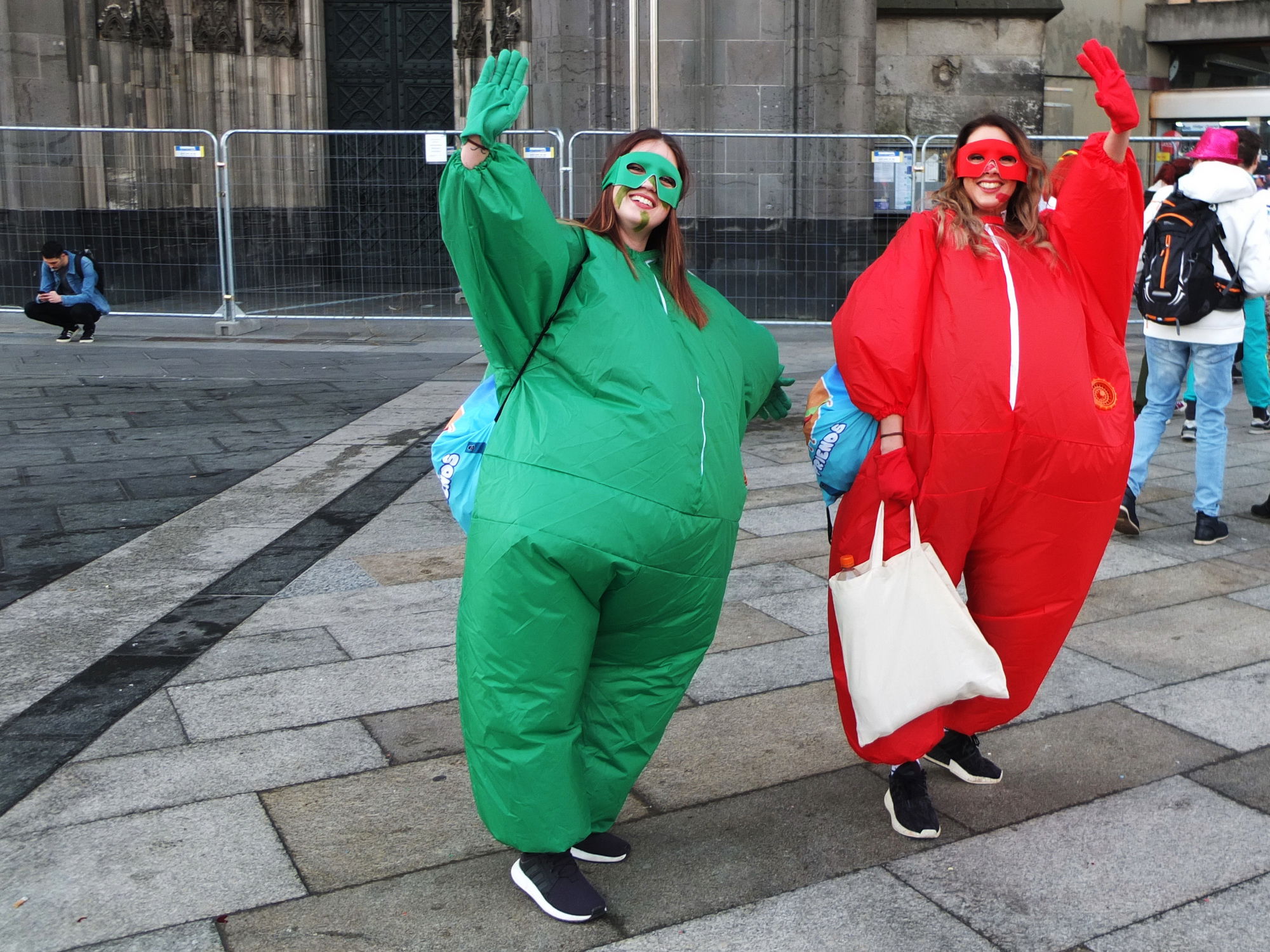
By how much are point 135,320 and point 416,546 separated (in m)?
9.49

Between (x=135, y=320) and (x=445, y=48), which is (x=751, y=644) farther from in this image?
(x=445, y=48)

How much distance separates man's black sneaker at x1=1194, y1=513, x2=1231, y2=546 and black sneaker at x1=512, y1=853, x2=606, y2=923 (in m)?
4.05

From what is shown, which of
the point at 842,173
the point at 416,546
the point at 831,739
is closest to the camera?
the point at 831,739

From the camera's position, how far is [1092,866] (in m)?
3.13

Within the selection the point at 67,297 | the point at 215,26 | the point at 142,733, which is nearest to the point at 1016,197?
the point at 142,733

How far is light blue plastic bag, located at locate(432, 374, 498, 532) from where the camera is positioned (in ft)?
9.55

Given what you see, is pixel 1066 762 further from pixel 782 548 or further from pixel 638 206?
pixel 782 548

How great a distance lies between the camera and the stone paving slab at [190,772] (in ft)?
11.1

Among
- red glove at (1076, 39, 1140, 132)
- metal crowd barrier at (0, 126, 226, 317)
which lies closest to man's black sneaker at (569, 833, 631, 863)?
red glove at (1076, 39, 1140, 132)

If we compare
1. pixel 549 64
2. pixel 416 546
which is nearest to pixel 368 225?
pixel 549 64

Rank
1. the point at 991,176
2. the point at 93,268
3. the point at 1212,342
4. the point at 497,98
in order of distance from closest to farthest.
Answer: the point at 497,98 < the point at 991,176 < the point at 1212,342 < the point at 93,268

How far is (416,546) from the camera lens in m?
5.97

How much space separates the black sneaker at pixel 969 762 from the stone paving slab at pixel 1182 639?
1.04m

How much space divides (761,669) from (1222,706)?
139cm
